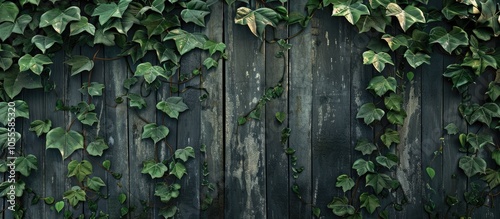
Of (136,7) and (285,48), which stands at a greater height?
(136,7)

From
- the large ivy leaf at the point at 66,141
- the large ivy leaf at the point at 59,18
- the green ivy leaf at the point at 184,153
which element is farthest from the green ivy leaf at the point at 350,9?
the large ivy leaf at the point at 66,141

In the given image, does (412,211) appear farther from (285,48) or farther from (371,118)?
(285,48)

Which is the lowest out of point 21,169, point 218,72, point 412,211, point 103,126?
point 412,211

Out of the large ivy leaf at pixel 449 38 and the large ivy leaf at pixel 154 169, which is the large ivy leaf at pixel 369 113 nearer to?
the large ivy leaf at pixel 449 38

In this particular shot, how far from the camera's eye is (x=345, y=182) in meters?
3.25

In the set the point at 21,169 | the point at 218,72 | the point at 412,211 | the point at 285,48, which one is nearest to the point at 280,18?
the point at 285,48

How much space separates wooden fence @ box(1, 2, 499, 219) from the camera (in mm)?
3230

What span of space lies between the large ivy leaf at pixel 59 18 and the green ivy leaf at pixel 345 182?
1481 mm

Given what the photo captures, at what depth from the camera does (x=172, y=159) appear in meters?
3.25

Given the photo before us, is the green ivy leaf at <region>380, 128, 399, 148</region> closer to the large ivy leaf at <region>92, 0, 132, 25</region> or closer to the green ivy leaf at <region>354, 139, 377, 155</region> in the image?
the green ivy leaf at <region>354, 139, 377, 155</region>

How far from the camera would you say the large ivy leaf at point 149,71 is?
3.13 metres

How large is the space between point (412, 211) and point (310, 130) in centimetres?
66

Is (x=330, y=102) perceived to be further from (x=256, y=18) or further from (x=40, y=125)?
(x=40, y=125)

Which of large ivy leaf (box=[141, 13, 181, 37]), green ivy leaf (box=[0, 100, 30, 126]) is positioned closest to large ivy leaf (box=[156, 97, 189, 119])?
large ivy leaf (box=[141, 13, 181, 37])
